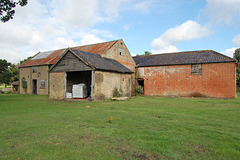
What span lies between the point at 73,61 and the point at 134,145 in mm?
15745

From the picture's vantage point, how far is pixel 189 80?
2319cm

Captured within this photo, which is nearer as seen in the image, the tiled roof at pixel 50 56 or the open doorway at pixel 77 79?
the open doorway at pixel 77 79

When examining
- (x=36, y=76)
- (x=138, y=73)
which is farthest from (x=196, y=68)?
(x=36, y=76)

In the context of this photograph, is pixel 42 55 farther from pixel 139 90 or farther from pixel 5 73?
pixel 139 90

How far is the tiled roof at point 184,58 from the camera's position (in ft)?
73.1

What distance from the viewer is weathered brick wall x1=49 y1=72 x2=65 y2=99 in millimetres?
19953

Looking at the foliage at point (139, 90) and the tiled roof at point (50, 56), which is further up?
the tiled roof at point (50, 56)

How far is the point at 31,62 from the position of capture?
33.2m

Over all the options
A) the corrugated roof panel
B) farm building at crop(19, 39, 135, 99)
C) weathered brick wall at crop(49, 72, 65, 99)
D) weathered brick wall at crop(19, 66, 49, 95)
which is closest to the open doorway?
farm building at crop(19, 39, 135, 99)

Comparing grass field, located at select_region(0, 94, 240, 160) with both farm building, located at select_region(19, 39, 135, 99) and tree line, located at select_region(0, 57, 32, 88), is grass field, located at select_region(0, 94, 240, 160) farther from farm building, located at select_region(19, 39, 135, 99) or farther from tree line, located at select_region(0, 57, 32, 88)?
tree line, located at select_region(0, 57, 32, 88)

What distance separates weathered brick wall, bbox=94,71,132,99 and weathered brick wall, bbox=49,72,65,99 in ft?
15.7

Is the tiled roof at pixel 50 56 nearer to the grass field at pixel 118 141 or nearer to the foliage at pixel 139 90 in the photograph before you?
the foliage at pixel 139 90

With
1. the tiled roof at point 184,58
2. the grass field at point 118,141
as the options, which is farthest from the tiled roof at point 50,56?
the grass field at point 118,141

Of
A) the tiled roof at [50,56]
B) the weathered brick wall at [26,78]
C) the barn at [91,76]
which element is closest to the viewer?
the barn at [91,76]
